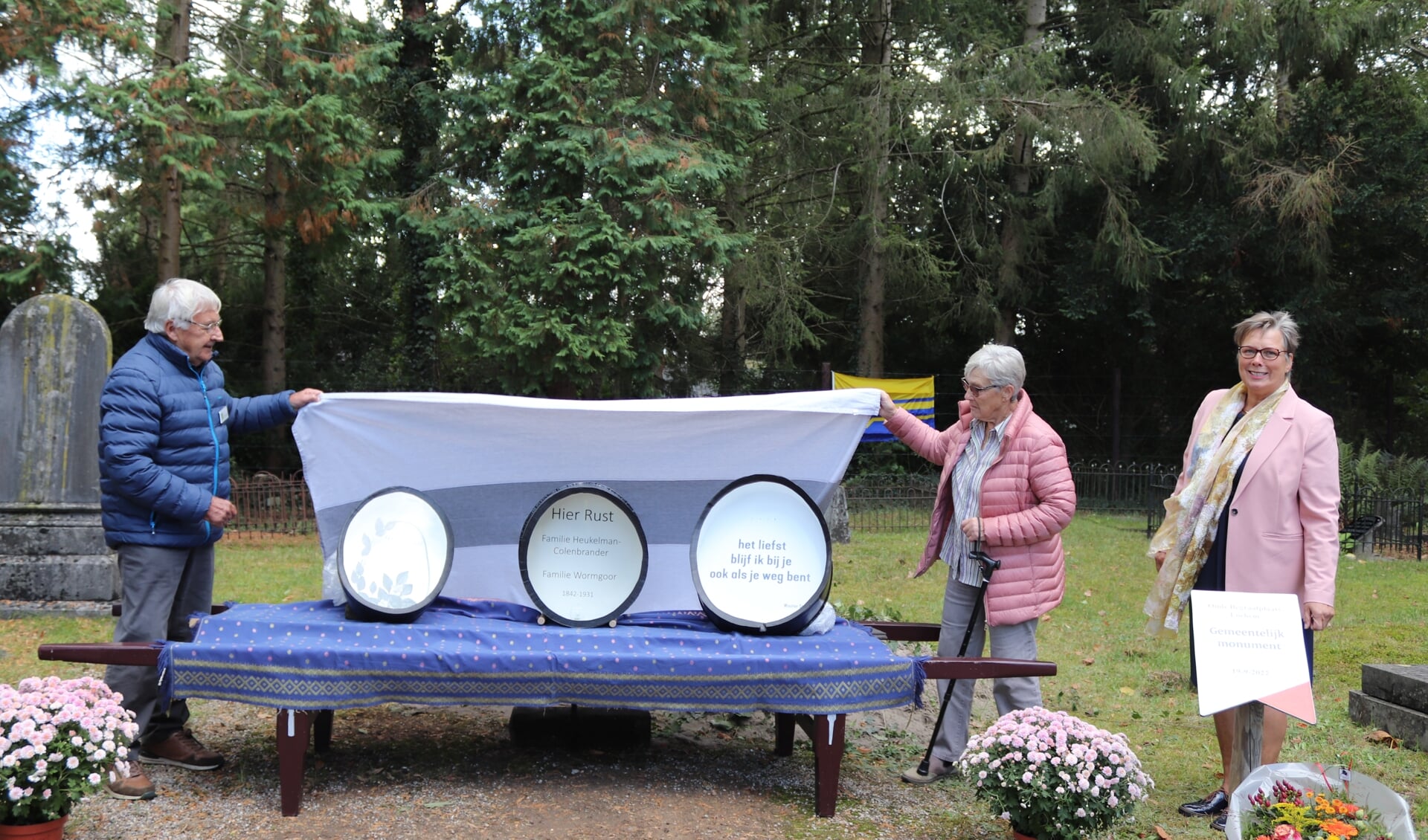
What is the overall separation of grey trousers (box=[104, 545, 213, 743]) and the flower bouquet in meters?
3.70

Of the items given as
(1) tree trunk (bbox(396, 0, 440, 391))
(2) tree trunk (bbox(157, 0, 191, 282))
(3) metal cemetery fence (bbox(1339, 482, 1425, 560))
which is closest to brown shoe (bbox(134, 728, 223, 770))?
(2) tree trunk (bbox(157, 0, 191, 282))

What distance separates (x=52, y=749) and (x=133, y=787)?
73cm

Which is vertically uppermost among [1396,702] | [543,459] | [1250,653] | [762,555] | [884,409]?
[884,409]

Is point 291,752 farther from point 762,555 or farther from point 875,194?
point 875,194

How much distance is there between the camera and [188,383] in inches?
160

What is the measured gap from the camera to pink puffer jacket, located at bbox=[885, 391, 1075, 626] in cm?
386

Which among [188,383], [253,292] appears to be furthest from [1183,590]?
[253,292]

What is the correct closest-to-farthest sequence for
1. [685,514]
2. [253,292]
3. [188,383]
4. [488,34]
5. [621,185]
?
[188,383] < [685,514] < [621,185] < [488,34] < [253,292]

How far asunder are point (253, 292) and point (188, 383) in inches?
648

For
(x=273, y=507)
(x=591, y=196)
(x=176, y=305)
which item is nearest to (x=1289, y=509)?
(x=176, y=305)

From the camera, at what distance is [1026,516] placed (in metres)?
3.85

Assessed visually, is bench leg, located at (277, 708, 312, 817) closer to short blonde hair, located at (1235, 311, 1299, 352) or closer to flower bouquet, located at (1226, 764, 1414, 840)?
flower bouquet, located at (1226, 764, 1414, 840)

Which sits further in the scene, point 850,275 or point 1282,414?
point 850,275

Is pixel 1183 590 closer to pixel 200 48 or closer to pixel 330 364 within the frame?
pixel 200 48
